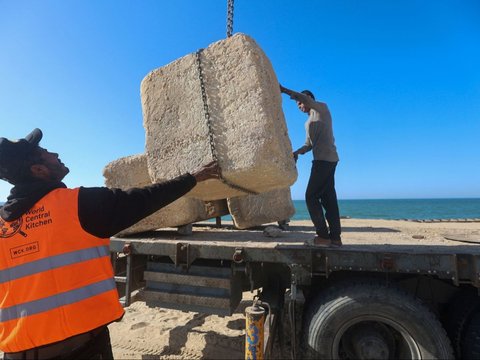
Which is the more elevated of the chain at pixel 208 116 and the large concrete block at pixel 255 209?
the chain at pixel 208 116

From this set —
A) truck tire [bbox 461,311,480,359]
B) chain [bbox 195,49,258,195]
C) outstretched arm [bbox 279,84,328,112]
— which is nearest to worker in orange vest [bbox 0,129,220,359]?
chain [bbox 195,49,258,195]

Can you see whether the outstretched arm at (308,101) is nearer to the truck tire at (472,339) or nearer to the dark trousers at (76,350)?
the truck tire at (472,339)

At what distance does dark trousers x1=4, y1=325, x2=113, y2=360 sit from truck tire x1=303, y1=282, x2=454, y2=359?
1811 millimetres

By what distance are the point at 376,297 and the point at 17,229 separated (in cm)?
270

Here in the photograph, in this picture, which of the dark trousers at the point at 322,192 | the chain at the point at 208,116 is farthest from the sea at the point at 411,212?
the chain at the point at 208,116

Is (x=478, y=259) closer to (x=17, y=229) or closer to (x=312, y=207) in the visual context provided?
(x=312, y=207)

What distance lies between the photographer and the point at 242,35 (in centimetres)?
287

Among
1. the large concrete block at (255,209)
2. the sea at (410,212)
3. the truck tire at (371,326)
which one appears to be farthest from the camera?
the sea at (410,212)

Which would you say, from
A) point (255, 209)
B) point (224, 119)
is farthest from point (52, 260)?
point (255, 209)

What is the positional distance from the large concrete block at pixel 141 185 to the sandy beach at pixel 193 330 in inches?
51.8

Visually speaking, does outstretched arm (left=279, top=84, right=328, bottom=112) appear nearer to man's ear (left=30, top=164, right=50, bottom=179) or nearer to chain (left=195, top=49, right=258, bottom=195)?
chain (left=195, top=49, right=258, bottom=195)

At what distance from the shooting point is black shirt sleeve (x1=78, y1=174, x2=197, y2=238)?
5.20ft

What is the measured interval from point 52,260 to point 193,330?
127 inches

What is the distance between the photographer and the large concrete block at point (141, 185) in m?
3.76
